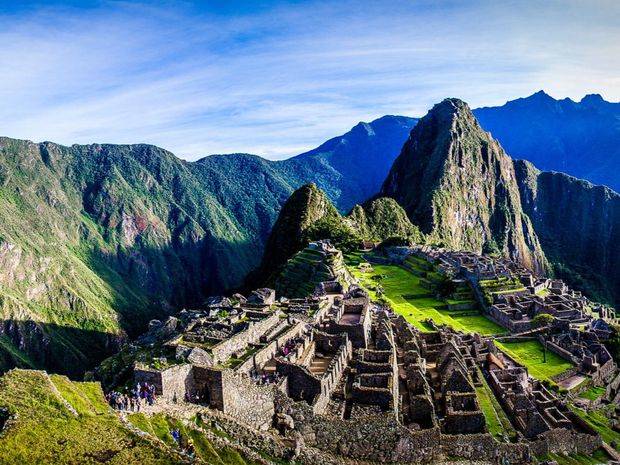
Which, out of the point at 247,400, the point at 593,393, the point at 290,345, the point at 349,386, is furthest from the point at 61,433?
the point at 593,393

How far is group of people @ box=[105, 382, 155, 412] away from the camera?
22.0 meters

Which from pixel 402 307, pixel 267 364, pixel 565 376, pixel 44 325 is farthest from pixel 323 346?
pixel 44 325

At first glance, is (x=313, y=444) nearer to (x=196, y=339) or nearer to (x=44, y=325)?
(x=196, y=339)

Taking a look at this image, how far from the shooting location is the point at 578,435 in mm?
37188

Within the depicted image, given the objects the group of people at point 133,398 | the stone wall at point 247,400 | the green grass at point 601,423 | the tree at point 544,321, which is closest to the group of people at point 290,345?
the stone wall at point 247,400

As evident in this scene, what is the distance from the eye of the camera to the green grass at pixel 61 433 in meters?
16.1

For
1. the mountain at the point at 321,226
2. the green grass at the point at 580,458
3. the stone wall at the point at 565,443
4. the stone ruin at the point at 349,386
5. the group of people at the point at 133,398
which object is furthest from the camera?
the mountain at the point at 321,226

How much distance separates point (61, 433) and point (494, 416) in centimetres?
2578

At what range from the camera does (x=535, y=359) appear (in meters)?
60.3

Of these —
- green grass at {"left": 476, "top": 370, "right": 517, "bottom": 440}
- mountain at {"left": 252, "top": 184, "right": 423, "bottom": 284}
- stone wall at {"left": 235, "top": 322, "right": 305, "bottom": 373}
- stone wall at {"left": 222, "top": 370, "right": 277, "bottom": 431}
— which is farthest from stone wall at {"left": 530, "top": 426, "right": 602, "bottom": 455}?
mountain at {"left": 252, "top": 184, "right": 423, "bottom": 284}

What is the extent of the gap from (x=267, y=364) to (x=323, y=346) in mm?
5819

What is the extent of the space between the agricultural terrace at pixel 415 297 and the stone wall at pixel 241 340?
2634cm

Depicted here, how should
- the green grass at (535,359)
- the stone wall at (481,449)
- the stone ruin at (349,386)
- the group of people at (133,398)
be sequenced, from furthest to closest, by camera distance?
the green grass at (535,359)
the stone wall at (481,449)
the stone ruin at (349,386)
the group of people at (133,398)

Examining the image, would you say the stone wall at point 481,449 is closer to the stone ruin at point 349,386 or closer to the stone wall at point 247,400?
the stone ruin at point 349,386
